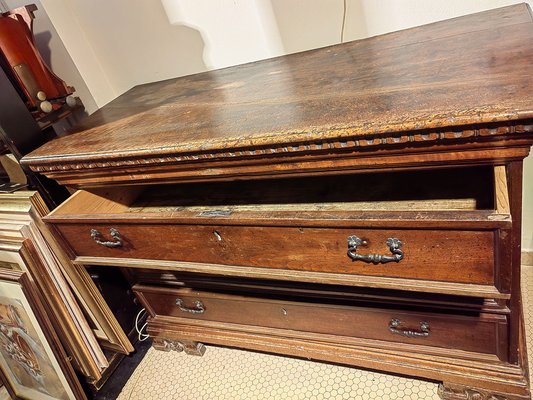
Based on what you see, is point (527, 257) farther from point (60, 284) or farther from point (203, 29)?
point (60, 284)

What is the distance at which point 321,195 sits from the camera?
898 millimetres

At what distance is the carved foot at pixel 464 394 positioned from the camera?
896 millimetres

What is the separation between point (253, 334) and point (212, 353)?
0.84 feet

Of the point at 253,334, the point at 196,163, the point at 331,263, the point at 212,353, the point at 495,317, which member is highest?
the point at 196,163

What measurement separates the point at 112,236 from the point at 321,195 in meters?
0.52

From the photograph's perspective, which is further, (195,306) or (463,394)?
(195,306)

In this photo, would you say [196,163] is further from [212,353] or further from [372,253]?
[212,353]

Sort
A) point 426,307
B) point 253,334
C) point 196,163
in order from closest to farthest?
1. point 196,163
2. point 426,307
3. point 253,334

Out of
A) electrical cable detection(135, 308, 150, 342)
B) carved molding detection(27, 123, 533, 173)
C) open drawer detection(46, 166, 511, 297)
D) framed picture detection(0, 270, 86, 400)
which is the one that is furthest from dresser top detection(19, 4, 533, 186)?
electrical cable detection(135, 308, 150, 342)

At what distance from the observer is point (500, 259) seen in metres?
0.61

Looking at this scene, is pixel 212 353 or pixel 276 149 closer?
pixel 276 149

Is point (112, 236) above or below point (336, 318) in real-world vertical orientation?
above

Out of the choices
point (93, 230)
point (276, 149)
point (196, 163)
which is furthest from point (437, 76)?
point (93, 230)

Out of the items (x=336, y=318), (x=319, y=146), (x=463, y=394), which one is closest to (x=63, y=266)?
(x=336, y=318)
